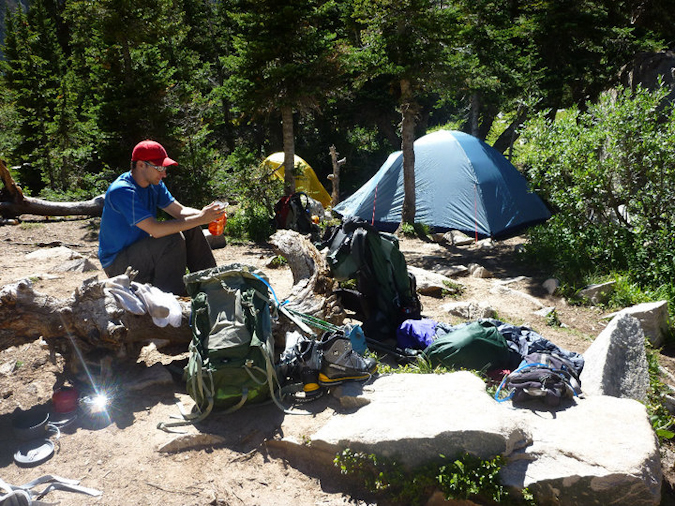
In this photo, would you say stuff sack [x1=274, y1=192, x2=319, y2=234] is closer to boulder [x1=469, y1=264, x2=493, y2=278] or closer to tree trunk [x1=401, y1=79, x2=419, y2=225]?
tree trunk [x1=401, y1=79, x2=419, y2=225]

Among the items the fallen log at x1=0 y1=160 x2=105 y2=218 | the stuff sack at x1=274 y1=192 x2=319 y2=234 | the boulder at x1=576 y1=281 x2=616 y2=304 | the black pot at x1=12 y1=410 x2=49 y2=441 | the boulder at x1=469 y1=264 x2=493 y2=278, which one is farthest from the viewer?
the stuff sack at x1=274 y1=192 x2=319 y2=234

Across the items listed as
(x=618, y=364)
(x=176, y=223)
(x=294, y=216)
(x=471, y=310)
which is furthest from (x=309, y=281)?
(x=294, y=216)

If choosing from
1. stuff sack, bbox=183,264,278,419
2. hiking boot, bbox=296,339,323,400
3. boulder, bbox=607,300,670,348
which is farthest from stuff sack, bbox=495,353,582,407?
boulder, bbox=607,300,670,348

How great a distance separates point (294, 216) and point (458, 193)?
352cm

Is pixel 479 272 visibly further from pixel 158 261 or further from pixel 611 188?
pixel 158 261

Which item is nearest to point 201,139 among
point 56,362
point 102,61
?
point 102,61

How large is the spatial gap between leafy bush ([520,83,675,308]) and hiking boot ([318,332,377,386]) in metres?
4.42

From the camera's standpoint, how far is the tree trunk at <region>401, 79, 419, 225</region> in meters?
10.1

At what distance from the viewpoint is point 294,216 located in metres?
9.88

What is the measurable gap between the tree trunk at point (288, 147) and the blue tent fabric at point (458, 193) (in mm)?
1693

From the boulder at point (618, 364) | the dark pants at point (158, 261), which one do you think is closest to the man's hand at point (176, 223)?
the dark pants at point (158, 261)

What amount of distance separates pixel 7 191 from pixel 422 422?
1004cm

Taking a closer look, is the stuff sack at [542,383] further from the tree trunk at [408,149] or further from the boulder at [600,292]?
the tree trunk at [408,149]

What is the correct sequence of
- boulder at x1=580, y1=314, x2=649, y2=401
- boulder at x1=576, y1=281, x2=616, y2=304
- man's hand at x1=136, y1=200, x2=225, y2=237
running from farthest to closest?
boulder at x1=576, y1=281, x2=616, y2=304 → man's hand at x1=136, y1=200, x2=225, y2=237 → boulder at x1=580, y1=314, x2=649, y2=401
